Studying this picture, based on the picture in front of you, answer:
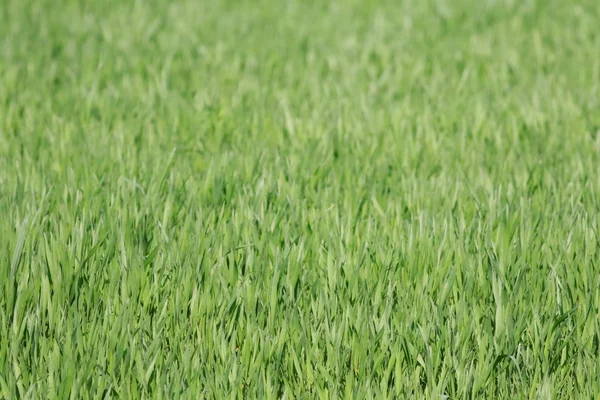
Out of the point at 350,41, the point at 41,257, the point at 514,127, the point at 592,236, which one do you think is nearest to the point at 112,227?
the point at 41,257

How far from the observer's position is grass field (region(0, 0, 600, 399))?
203cm

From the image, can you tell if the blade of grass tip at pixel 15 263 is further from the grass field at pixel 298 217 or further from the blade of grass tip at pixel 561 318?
the blade of grass tip at pixel 561 318

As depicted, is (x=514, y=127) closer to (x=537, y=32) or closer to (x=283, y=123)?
(x=283, y=123)

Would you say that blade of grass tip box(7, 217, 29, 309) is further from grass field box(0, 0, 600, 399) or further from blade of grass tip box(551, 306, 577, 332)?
blade of grass tip box(551, 306, 577, 332)

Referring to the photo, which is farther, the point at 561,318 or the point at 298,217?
the point at 298,217

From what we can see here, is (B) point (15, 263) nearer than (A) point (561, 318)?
No

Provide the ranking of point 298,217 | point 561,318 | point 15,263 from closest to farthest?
point 561,318, point 15,263, point 298,217

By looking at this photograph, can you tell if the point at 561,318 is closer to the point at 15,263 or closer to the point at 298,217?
the point at 298,217

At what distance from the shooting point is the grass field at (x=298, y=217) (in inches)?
79.7

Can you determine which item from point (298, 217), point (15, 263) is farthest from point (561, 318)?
point (15, 263)

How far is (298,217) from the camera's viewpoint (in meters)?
2.67

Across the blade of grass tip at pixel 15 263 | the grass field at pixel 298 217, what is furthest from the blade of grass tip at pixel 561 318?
the blade of grass tip at pixel 15 263

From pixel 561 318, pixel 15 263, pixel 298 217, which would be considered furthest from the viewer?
pixel 298 217

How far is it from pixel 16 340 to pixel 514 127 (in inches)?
93.4
